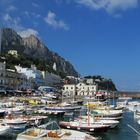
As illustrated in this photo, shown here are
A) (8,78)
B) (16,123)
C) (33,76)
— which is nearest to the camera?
(16,123)

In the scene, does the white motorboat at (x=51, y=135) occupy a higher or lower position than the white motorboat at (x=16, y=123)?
lower

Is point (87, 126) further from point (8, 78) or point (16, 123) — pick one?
point (8, 78)

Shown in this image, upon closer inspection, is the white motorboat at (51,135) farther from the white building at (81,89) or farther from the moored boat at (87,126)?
the white building at (81,89)

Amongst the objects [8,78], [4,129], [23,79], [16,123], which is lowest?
[4,129]

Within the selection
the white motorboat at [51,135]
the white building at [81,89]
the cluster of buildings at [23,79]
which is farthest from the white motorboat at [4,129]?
the white building at [81,89]

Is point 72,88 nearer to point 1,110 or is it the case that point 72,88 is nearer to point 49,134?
point 1,110

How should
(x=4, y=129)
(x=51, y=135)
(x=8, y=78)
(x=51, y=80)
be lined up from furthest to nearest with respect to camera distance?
(x=51, y=80), (x=8, y=78), (x=4, y=129), (x=51, y=135)

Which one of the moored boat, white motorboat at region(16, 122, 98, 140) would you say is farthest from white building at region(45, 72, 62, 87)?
white motorboat at region(16, 122, 98, 140)

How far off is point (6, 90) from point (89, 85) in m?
63.0

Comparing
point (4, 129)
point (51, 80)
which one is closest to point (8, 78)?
point (51, 80)

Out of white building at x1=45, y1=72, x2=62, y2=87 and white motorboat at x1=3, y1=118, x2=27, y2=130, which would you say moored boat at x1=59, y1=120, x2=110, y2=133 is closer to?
white motorboat at x1=3, y1=118, x2=27, y2=130

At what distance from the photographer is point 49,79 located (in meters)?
170

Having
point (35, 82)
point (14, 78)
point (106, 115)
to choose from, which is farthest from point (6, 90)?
point (106, 115)

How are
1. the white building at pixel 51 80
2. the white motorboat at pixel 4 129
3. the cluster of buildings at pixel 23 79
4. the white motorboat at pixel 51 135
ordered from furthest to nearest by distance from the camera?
the white building at pixel 51 80 < the cluster of buildings at pixel 23 79 < the white motorboat at pixel 4 129 < the white motorboat at pixel 51 135
